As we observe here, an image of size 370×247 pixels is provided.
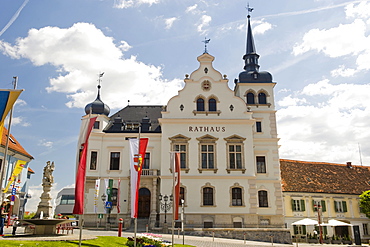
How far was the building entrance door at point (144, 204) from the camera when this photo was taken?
34525 millimetres

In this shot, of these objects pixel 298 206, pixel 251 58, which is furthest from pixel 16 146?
pixel 298 206

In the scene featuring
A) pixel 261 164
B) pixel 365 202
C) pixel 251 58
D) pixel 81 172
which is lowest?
pixel 81 172

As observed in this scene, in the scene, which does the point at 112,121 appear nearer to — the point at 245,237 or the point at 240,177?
the point at 240,177

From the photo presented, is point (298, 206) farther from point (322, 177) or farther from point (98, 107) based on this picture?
point (98, 107)

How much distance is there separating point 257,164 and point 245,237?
1004 centimetres

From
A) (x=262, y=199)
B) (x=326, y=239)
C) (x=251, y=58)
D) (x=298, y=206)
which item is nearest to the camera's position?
(x=262, y=199)

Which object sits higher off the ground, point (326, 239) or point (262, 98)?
point (262, 98)

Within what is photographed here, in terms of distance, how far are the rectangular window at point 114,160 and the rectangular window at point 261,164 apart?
47.6ft

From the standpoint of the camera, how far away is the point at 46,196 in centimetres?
1862

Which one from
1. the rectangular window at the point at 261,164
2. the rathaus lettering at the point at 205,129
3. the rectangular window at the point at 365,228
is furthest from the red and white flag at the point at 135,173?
the rectangular window at the point at 365,228

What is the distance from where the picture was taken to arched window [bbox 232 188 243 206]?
33.8m

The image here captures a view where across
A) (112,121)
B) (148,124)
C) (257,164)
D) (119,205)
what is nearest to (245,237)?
(257,164)

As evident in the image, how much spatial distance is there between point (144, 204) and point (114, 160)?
5.54 m

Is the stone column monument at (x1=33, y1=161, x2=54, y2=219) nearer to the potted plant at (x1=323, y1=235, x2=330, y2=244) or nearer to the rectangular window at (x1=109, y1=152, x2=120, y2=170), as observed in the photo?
the rectangular window at (x1=109, y1=152, x2=120, y2=170)
